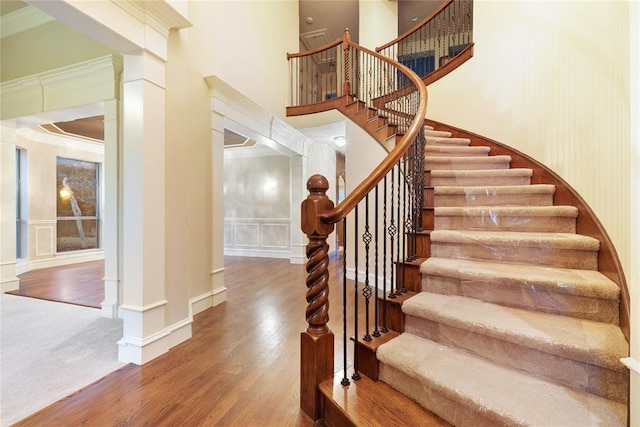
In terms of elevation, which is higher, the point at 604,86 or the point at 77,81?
the point at 77,81

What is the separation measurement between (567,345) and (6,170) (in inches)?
242

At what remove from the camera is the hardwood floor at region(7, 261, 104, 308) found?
354 centimetres

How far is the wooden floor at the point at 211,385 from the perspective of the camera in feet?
4.75

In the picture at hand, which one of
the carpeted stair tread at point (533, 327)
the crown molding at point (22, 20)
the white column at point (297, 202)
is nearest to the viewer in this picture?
the carpeted stair tread at point (533, 327)

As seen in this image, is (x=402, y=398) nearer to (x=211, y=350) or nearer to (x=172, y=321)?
(x=211, y=350)

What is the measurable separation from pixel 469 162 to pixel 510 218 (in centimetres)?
108

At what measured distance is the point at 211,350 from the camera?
7.09 feet

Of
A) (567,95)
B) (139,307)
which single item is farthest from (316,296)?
(567,95)

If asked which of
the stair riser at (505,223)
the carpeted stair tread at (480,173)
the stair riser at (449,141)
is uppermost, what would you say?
the stair riser at (449,141)

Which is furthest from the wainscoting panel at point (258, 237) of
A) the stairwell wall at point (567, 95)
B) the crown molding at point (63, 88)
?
the crown molding at point (63, 88)

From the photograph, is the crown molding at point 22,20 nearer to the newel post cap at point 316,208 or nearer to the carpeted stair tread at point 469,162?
the newel post cap at point 316,208

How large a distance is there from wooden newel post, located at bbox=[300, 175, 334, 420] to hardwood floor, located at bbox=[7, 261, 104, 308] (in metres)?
3.06

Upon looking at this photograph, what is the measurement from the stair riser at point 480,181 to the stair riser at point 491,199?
33cm

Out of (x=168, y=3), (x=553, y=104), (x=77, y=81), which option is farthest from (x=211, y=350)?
(x=553, y=104)
